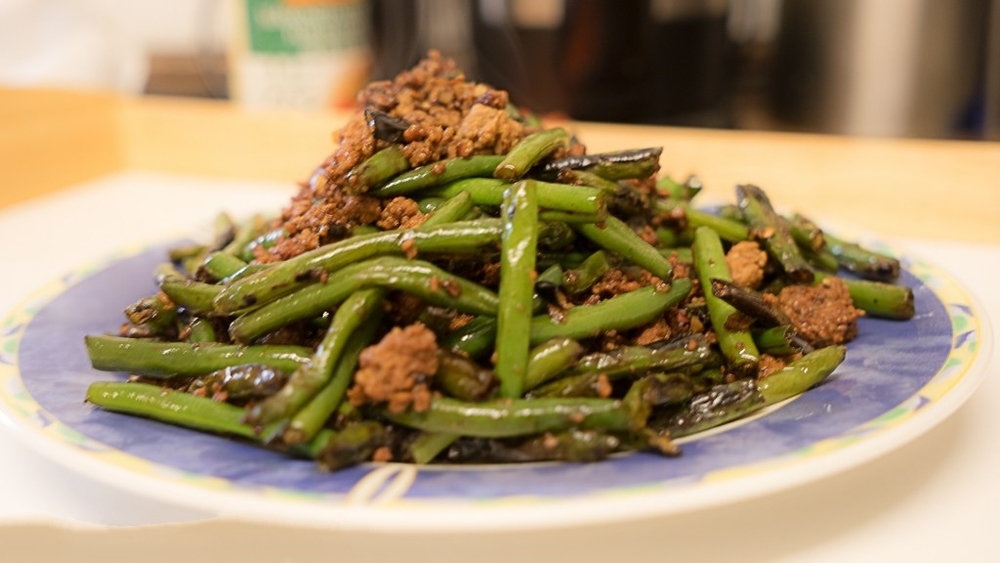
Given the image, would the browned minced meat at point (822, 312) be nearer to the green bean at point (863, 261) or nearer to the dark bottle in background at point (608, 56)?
the green bean at point (863, 261)

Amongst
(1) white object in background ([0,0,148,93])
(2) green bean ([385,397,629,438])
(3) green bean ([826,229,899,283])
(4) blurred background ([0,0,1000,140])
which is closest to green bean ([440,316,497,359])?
(2) green bean ([385,397,629,438])

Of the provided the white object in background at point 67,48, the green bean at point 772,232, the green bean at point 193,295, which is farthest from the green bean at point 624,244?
the white object in background at point 67,48

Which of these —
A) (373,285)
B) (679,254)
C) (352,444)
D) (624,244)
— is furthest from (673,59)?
(352,444)

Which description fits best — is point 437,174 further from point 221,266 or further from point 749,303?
point 749,303

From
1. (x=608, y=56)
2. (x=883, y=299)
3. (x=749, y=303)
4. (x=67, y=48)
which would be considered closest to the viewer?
(x=749, y=303)

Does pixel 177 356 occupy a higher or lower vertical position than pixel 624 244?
lower

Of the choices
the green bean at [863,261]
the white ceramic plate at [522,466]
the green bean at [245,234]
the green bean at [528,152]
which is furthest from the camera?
the green bean at [245,234]

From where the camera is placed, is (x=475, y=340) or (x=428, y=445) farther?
(x=475, y=340)
